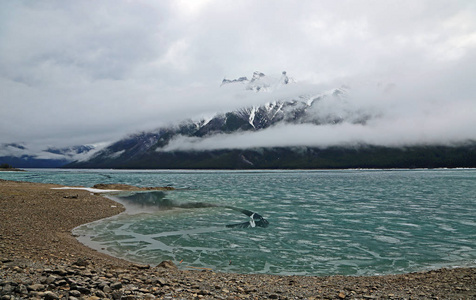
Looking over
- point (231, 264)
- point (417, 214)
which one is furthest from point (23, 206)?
point (417, 214)

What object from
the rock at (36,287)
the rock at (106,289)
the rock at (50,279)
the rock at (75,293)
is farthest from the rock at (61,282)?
the rock at (106,289)

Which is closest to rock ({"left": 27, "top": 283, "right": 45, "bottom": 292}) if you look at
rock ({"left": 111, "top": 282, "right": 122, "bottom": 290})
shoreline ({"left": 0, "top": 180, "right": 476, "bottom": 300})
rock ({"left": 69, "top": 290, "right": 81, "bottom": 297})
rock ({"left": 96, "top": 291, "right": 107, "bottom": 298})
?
shoreline ({"left": 0, "top": 180, "right": 476, "bottom": 300})

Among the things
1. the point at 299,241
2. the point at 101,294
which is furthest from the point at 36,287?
the point at 299,241

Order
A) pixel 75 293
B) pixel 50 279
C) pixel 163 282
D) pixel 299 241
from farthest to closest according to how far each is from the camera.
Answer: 1. pixel 299 241
2. pixel 163 282
3. pixel 50 279
4. pixel 75 293

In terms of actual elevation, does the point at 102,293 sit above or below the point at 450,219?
above

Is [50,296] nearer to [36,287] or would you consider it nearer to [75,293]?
[75,293]

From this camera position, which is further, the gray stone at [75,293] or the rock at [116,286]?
the rock at [116,286]

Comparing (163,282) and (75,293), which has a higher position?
(75,293)

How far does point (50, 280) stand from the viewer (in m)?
10.3

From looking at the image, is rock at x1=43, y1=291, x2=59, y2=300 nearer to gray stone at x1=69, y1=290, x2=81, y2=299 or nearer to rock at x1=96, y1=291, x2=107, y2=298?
gray stone at x1=69, y1=290, x2=81, y2=299

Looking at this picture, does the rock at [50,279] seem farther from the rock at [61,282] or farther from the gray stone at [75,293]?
the gray stone at [75,293]

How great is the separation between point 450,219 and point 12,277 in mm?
43774

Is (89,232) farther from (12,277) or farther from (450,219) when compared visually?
(450,219)

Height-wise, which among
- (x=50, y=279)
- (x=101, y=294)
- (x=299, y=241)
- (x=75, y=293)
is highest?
(x=50, y=279)
